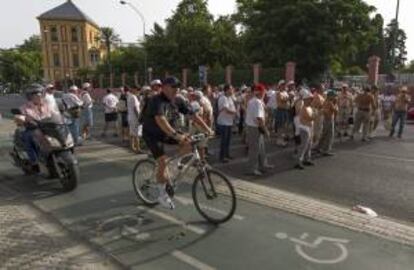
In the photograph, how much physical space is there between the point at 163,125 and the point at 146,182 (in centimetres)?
128

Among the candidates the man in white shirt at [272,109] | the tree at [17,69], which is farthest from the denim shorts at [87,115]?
the tree at [17,69]

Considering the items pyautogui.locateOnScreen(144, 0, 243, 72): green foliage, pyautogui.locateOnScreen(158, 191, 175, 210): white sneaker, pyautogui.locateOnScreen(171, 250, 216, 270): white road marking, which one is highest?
pyautogui.locateOnScreen(144, 0, 243, 72): green foliage

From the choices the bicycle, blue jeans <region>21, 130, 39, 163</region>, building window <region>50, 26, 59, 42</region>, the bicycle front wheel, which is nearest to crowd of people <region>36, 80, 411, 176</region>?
blue jeans <region>21, 130, 39, 163</region>

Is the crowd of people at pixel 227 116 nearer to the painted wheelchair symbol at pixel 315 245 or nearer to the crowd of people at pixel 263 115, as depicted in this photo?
the crowd of people at pixel 263 115

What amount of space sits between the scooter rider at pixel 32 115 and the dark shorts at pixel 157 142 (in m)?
2.84

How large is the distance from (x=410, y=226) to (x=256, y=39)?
99.5 feet

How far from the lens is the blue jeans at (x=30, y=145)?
342 inches

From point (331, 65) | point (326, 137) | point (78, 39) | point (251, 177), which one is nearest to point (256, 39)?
point (331, 65)

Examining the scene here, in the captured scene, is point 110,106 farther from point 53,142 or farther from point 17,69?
point 17,69

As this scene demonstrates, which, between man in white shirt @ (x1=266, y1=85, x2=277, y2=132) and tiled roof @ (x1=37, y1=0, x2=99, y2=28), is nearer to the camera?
man in white shirt @ (x1=266, y1=85, x2=277, y2=132)

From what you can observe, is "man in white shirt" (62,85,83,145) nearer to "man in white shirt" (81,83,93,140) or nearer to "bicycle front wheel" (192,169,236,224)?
"man in white shirt" (81,83,93,140)

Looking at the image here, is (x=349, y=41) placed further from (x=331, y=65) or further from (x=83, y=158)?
(x=83, y=158)

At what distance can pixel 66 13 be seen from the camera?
318 feet

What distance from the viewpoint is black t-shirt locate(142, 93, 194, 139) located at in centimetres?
641
